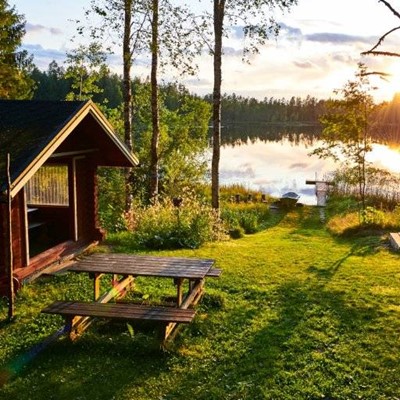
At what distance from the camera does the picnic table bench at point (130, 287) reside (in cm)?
645

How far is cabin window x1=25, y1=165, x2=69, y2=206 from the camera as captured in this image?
12.8 meters

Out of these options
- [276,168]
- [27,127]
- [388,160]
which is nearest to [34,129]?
[27,127]

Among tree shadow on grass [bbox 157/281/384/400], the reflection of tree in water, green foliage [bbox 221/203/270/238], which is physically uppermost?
the reflection of tree in water

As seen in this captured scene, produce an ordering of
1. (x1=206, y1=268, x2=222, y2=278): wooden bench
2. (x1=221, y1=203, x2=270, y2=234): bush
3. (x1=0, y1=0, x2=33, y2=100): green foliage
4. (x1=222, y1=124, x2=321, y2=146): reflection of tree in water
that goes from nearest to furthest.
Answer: (x1=206, y1=268, x2=222, y2=278): wooden bench, (x1=221, y1=203, x2=270, y2=234): bush, (x1=0, y1=0, x2=33, y2=100): green foliage, (x1=222, y1=124, x2=321, y2=146): reflection of tree in water

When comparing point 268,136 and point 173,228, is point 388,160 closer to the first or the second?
point 268,136

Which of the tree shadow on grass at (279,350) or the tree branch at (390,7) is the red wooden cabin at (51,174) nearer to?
the tree shadow on grass at (279,350)

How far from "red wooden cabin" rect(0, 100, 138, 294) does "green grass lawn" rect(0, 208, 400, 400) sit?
83 centimetres

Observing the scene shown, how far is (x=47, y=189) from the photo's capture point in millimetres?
12906

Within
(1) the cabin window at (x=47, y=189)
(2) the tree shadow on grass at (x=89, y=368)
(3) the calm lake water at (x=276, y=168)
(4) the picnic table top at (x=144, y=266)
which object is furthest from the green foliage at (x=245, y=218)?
(2) the tree shadow on grass at (x=89, y=368)

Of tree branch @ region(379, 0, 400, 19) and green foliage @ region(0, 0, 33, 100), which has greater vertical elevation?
green foliage @ region(0, 0, 33, 100)

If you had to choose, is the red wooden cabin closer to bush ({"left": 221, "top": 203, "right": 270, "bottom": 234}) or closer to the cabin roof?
the cabin roof

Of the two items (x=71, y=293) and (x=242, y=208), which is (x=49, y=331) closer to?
(x=71, y=293)

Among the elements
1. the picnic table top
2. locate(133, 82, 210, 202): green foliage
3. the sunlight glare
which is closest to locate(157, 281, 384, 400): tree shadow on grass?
the picnic table top

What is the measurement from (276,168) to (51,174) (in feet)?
119
